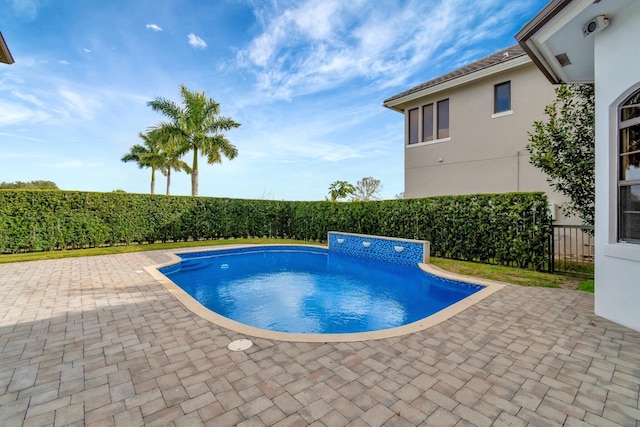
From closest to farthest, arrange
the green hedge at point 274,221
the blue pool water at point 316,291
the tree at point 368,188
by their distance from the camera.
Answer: the blue pool water at point 316,291 → the green hedge at point 274,221 → the tree at point 368,188

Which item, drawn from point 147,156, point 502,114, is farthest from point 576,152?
point 147,156

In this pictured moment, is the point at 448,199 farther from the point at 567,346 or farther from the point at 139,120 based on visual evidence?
the point at 139,120

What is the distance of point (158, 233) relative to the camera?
16.6 metres

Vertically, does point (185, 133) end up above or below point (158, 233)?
above

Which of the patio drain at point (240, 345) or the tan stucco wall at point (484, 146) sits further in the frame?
the tan stucco wall at point (484, 146)

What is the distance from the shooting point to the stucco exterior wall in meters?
4.53

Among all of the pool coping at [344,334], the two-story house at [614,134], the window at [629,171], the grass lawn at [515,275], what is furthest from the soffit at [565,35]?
the pool coping at [344,334]

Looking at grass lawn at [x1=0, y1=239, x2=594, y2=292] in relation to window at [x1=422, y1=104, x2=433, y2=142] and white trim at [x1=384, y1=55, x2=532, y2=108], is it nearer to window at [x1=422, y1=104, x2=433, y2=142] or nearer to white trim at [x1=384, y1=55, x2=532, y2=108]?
window at [x1=422, y1=104, x2=433, y2=142]

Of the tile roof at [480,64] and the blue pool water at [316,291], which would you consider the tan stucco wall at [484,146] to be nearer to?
the tile roof at [480,64]

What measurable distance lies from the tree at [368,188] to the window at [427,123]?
24740 millimetres

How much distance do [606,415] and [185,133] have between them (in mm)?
24194

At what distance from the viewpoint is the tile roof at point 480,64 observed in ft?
43.3

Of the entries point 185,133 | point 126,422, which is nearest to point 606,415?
point 126,422

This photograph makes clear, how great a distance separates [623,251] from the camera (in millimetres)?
4656
